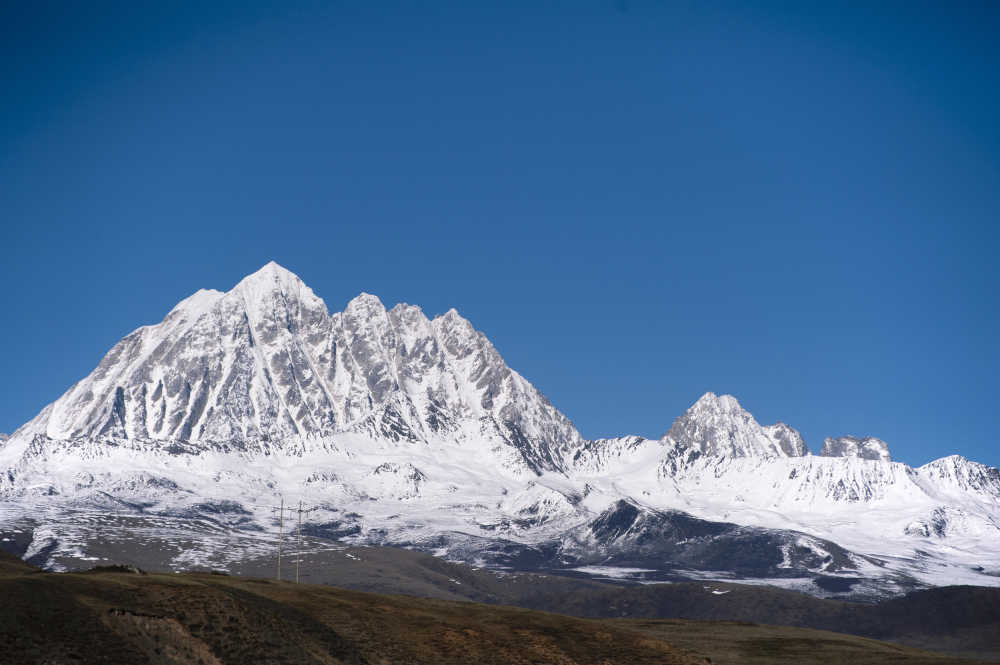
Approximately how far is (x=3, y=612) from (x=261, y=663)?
1980cm

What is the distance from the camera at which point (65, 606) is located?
89.7m

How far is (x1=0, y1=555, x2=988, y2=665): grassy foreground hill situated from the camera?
284 feet

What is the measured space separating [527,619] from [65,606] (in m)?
51.2

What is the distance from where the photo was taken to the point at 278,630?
99.2m

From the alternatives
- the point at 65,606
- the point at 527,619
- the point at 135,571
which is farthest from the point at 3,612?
the point at 527,619

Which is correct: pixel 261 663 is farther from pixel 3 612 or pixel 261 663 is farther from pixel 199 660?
pixel 3 612

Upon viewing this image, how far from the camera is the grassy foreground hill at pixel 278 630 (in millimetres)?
86562

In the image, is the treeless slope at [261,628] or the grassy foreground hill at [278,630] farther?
the grassy foreground hill at [278,630]

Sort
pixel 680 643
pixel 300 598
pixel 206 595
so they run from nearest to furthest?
pixel 206 595, pixel 300 598, pixel 680 643

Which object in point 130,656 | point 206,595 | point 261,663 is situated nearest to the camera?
point 130,656

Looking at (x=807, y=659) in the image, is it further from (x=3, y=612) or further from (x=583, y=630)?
(x=3, y=612)

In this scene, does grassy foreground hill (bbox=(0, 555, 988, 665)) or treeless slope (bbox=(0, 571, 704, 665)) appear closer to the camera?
treeless slope (bbox=(0, 571, 704, 665))

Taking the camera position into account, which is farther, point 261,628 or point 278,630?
point 278,630

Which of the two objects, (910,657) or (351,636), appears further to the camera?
(910,657)
